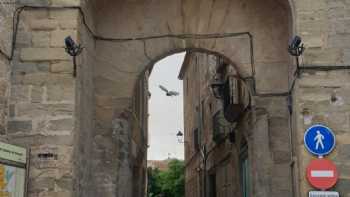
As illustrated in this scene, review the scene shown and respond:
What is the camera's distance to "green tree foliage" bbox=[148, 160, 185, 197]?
1289 inches

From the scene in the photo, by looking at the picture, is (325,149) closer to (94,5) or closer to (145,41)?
(145,41)

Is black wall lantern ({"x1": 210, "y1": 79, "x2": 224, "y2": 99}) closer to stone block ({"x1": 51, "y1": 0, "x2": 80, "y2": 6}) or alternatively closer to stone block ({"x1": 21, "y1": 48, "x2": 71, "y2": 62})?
stone block ({"x1": 51, "y1": 0, "x2": 80, "y2": 6})

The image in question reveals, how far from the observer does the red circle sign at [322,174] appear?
245 inches

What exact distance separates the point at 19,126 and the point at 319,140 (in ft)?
10.4

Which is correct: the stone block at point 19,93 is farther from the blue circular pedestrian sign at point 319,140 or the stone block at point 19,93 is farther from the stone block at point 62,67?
the blue circular pedestrian sign at point 319,140

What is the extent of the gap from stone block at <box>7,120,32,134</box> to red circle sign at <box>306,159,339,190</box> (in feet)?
9.72

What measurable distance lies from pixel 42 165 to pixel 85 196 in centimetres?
87

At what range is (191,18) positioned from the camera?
25.6 feet

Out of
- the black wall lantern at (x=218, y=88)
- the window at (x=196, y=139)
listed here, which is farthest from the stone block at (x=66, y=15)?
the window at (x=196, y=139)

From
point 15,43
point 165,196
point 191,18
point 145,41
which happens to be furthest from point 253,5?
point 165,196

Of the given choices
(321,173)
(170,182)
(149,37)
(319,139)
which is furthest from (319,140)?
(170,182)

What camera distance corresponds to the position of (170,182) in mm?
33156

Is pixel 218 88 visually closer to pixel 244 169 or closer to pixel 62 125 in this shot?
pixel 244 169

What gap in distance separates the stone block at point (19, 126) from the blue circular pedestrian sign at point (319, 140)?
2924 mm
